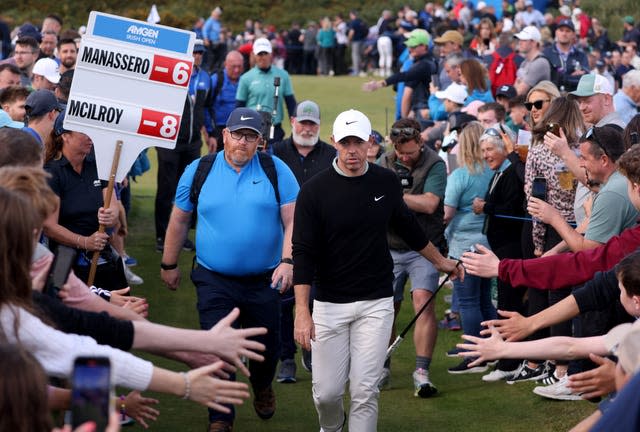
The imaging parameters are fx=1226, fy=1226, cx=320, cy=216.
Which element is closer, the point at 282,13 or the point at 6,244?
the point at 6,244

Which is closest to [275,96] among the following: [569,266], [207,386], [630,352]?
[569,266]

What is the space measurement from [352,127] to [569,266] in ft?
6.04

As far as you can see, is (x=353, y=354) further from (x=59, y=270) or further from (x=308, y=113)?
(x=308, y=113)

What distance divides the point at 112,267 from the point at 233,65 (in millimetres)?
8950

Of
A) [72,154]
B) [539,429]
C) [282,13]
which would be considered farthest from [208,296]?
[282,13]

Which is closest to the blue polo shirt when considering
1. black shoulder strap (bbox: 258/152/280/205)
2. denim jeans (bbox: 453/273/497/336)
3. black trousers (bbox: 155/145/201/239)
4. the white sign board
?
black shoulder strap (bbox: 258/152/280/205)

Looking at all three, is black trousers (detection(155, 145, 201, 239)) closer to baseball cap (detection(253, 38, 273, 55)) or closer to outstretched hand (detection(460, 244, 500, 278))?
baseball cap (detection(253, 38, 273, 55))

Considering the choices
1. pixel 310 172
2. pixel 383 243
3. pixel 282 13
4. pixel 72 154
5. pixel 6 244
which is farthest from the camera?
pixel 282 13

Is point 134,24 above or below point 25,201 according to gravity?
above

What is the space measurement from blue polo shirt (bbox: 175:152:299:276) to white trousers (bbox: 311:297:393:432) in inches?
31.4

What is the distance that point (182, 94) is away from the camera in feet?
28.7

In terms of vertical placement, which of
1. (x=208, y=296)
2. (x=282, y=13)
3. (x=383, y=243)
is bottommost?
(x=208, y=296)

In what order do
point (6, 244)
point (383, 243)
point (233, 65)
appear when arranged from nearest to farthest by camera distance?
point (6, 244), point (383, 243), point (233, 65)

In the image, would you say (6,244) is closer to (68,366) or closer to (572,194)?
(68,366)
